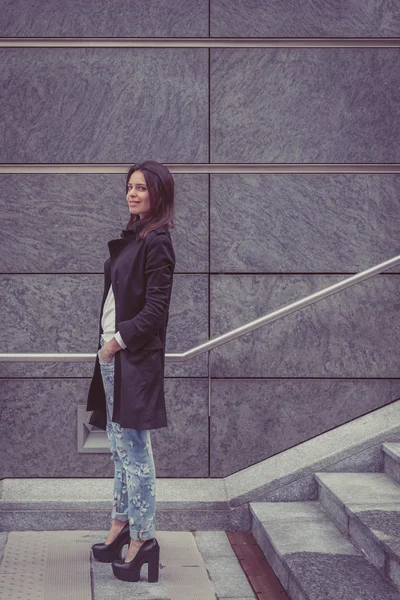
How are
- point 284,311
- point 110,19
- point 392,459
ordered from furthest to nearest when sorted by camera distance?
1. point 110,19
2. point 284,311
3. point 392,459

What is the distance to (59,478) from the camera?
515cm

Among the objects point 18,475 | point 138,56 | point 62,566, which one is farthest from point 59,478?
point 138,56

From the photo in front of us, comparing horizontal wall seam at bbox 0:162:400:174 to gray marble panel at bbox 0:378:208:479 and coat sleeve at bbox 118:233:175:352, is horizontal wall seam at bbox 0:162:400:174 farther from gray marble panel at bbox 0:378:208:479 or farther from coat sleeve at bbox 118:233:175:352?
coat sleeve at bbox 118:233:175:352

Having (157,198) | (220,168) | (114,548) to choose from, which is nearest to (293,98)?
(220,168)

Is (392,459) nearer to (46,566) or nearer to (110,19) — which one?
(46,566)

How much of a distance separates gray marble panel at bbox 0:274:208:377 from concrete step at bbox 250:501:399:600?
1047mm

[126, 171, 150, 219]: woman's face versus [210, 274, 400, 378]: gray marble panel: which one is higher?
[126, 171, 150, 219]: woman's face

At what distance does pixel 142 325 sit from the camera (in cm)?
369

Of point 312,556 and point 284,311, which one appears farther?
point 284,311

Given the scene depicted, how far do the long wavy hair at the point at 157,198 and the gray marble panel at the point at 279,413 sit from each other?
1635 millimetres

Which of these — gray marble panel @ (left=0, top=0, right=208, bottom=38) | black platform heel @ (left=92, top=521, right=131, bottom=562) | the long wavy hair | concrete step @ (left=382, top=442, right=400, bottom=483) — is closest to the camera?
the long wavy hair

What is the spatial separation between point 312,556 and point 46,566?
1.32 meters

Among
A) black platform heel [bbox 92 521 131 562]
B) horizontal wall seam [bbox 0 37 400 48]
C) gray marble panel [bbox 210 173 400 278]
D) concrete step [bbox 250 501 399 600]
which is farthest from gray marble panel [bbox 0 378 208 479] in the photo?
horizontal wall seam [bbox 0 37 400 48]

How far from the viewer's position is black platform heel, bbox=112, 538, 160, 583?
3.86 meters
